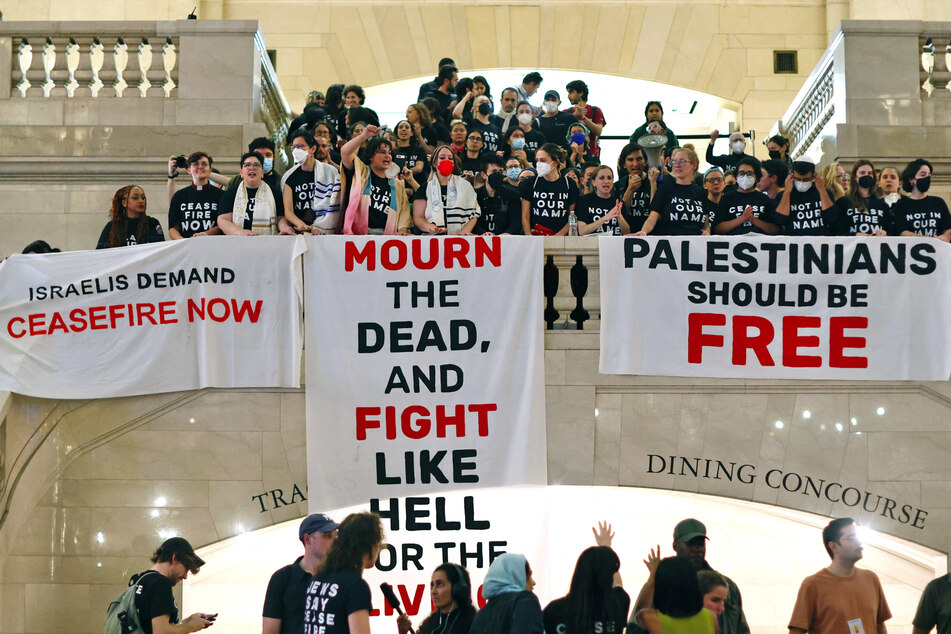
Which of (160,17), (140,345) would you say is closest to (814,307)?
(140,345)

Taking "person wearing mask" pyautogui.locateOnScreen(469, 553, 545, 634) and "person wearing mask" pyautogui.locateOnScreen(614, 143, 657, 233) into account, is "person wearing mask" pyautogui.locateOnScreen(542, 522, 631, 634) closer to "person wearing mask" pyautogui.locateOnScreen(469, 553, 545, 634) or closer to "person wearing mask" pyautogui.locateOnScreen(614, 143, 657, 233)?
"person wearing mask" pyautogui.locateOnScreen(469, 553, 545, 634)

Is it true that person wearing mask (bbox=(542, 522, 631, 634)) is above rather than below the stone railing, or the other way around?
below

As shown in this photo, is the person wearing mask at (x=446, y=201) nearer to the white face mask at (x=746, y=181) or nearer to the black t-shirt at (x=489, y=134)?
the black t-shirt at (x=489, y=134)

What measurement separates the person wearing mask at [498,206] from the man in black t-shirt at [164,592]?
411 cm

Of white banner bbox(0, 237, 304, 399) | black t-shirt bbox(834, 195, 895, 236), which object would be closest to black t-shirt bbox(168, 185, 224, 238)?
white banner bbox(0, 237, 304, 399)

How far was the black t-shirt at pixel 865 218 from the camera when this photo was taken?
11938 millimetres

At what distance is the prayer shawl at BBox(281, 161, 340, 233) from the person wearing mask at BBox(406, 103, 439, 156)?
199 cm

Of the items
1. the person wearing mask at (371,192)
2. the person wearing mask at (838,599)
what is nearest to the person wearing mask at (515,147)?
the person wearing mask at (371,192)

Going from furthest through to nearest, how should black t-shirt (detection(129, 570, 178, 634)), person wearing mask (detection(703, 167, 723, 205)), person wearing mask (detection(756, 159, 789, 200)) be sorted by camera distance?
1. person wearing mask (detection(703, 167, 723, 205))
2. person wearing mask (detection(756, 159, 789, 200))
3. black t-shirt (detection(129, 570, 178, 634))

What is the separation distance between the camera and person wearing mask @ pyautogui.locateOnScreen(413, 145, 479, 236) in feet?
38.6

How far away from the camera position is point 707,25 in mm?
21344

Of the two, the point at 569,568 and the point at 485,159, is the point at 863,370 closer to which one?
the point at 485,159

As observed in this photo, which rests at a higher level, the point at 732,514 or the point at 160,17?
the point at 160,17

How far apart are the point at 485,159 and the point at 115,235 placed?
344cm
